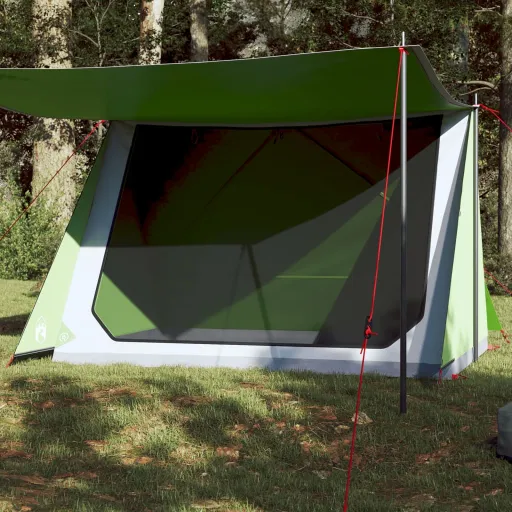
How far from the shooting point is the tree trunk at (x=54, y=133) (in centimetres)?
1298

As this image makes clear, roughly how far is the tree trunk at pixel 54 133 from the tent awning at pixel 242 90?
7.62 m

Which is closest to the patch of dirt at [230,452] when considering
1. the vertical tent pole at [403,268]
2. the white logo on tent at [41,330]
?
the vertical tent pole at [403,268]

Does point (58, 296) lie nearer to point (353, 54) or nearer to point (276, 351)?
point (276, 351)

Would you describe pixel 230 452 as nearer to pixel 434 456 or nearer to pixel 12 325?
pixel 434 456

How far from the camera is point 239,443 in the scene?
387cm

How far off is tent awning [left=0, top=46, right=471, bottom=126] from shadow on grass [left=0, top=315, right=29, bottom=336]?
249cm

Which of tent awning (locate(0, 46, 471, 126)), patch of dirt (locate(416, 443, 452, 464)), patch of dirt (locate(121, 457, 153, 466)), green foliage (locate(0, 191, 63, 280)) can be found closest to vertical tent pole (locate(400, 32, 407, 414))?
tent awning (locate(0, 46, 471, 126))

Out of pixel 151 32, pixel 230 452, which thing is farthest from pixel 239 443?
pixel 151 32

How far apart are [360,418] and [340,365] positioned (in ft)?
3.97

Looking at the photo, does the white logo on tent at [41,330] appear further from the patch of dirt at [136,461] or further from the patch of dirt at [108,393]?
the patch of dirt at [136,461]

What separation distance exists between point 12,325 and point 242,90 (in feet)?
13.7

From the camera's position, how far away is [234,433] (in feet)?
13.1

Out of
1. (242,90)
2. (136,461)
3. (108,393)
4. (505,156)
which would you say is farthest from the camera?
(505,156)

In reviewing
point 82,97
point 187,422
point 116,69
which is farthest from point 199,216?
point 187,422
